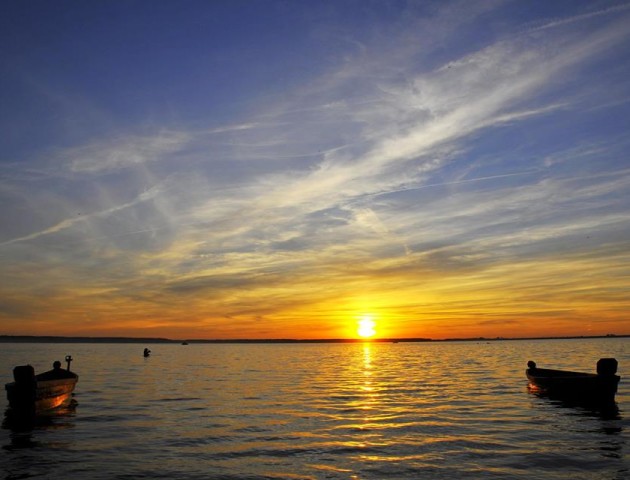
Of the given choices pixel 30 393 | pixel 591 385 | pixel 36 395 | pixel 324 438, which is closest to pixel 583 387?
pixel 591 385

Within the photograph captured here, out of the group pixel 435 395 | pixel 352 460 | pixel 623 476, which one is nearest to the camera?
pixel 623 476

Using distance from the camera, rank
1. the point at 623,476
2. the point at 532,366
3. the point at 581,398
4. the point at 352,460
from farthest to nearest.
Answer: the point at 532,366 → the point at 581,398 → the point at 352,460 → the point at 623,476

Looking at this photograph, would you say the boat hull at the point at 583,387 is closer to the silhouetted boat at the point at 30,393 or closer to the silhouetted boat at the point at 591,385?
the silhouetted boat at the point at 591,385

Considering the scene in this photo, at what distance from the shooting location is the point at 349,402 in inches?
1462

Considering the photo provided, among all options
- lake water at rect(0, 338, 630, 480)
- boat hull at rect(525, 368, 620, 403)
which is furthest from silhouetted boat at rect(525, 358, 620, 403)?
lake water at rect(0, 338, 630, 480)

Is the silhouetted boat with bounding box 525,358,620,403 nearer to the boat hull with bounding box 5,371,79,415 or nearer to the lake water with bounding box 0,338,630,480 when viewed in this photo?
the lake water with bounding box 0,338,630,480

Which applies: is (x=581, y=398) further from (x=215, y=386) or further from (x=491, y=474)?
(x=215, y=386)

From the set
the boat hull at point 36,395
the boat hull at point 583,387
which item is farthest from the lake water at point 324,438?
the boat hull at point 36,395

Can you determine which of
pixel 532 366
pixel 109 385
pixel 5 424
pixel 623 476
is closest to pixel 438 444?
pixel 623 476

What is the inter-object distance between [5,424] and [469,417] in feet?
85.2

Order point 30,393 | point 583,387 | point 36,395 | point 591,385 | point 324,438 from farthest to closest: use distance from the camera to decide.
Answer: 1. point 583,387
2. point 591,385
3. point 36,395
4. point 30,393
5. point 324,438

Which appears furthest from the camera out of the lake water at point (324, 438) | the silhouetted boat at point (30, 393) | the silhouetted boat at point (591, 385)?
the silhouetted boat at point (591, 385)

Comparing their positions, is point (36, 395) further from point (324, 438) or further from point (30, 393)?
point (324, 438)

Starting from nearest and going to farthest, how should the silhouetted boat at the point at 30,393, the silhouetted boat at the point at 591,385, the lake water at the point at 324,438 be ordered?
the lake water at the point at 324,438
the silhouetted boat at the point at 30,393
the silhouetted boat at the point at 591,385
